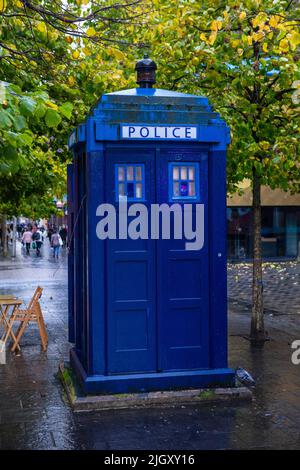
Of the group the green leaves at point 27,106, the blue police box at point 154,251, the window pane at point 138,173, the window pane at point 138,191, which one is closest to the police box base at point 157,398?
the blue police box at point 154,251

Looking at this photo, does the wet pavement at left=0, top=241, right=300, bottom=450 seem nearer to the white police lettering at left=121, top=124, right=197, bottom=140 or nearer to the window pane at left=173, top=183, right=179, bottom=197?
the window pane at left=173, top=183, right=179, bottom=197

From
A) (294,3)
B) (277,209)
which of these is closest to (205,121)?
(294,3)

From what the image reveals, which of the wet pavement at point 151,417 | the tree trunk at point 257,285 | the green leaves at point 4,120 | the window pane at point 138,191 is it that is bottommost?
the wet pavement at point 151,417

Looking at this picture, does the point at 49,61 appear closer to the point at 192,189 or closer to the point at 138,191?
the point at 138,191

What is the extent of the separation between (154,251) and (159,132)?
1.18 metres

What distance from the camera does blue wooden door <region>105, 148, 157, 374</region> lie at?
5.77 metres

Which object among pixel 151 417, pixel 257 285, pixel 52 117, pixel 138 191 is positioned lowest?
pixel 151 417

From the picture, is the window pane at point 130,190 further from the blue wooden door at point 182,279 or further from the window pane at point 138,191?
the blue wooden door at point 182,279

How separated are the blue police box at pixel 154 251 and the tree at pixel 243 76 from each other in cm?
225

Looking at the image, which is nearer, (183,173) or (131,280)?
(131,280)

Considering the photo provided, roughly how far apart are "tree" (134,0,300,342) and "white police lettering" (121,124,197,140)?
2323 mm

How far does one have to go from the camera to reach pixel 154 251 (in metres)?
5.88

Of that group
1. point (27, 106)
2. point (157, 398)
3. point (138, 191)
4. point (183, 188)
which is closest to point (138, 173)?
point (138, 191)

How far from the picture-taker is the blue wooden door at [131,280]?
577cm
